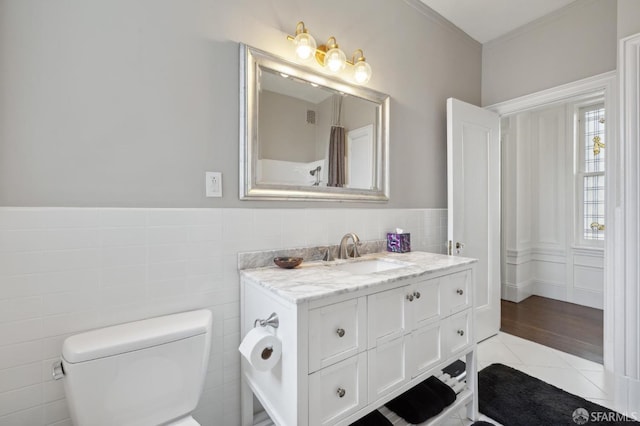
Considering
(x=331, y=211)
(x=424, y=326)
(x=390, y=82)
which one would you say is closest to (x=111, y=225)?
(x=331, y=211)

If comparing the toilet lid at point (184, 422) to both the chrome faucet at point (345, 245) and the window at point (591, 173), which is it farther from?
the window at point (591, 173)

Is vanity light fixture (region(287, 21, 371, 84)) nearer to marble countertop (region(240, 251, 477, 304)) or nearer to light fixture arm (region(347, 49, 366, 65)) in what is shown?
light fixture arm (region(347, 49, 366, 65))

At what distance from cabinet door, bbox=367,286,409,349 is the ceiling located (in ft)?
7.53

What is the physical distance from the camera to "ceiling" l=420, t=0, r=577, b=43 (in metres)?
2.25

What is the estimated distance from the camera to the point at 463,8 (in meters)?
2.32

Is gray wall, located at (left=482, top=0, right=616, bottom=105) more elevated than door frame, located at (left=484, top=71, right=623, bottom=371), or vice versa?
gray wall, located at (left=482, top=0, right=616, bottom=105)

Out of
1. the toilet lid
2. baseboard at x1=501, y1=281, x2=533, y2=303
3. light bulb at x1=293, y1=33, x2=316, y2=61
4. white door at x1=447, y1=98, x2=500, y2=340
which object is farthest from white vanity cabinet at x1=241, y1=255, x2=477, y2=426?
baseboard at x1=501, y1=281, x2=533, y2=303

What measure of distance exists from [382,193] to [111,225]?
1565 mm

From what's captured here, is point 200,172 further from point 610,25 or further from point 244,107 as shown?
point 610,25

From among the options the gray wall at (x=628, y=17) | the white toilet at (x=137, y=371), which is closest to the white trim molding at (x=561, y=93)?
the gray wall at (x=628, y=17)

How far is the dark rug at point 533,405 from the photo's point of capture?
161 centimetres

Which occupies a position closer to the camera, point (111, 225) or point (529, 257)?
point (111, 225)

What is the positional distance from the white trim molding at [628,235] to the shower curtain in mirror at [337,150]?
1.68 m

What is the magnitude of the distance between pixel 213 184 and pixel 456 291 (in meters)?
1.40
